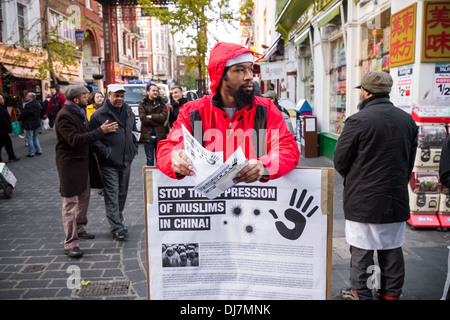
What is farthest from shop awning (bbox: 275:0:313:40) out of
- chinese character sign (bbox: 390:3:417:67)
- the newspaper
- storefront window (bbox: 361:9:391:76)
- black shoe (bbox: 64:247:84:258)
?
the newspaper

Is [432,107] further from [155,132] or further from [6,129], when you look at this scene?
[6,129]

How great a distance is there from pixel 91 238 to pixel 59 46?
1418 centimetres

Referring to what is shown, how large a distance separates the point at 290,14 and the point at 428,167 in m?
10.9

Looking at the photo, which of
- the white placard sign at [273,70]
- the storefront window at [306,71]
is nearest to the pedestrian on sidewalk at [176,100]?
the white placard sign at [273,70]

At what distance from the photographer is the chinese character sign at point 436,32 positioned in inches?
200

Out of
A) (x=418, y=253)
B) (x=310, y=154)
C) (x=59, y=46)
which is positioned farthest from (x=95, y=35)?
(x=418, y=253)

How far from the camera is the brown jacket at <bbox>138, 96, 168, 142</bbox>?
27.3 feet

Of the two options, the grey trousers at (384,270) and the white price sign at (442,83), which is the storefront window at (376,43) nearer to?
the white price sign at (442,83)

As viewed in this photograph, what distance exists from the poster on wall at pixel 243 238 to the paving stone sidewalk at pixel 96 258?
5.54 feet

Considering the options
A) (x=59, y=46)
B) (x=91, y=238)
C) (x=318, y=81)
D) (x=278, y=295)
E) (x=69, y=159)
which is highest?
(x=59, y=46)

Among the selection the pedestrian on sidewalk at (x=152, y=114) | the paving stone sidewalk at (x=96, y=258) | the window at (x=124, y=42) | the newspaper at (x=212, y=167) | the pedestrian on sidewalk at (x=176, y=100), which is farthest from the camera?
the window at (x=124, y=42)

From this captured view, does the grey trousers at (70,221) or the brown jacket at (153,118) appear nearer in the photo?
the grey trousers at (70,221)

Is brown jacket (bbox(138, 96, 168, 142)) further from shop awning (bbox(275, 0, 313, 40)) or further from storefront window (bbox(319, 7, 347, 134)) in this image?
shop awning (bbox(275, 0, 313, 40))

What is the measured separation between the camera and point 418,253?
15.0 feet
